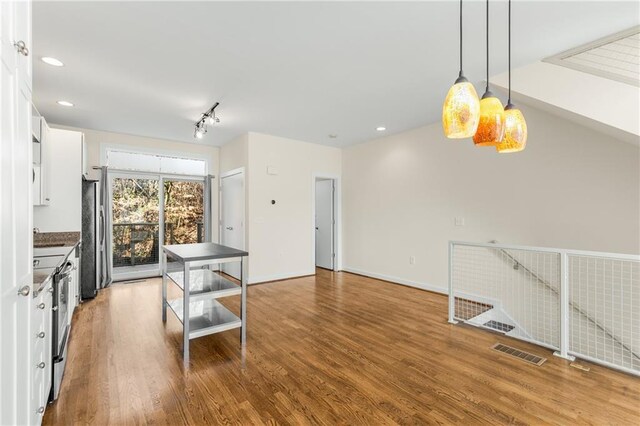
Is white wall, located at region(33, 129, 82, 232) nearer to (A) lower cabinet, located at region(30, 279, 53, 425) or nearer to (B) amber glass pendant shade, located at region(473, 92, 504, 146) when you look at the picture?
(A) lower cabinet, located at region(30, 279, 53, 425)

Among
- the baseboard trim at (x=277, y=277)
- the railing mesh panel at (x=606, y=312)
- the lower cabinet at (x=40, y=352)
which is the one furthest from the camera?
the baseboard trim at (x=277, y=277)

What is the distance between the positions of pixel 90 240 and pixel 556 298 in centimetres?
643

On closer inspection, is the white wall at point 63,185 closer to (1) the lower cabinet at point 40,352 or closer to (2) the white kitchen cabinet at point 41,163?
(2) the white kitchen cabinet at point 41,163

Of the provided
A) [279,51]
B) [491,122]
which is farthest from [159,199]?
[491,122]

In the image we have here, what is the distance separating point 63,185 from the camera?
4.07 meters

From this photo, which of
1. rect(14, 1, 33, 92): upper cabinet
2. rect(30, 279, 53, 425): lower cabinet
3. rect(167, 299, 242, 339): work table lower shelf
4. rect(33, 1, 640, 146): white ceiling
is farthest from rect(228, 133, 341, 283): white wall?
rect(14, 1, 33, 92): upper cabinet

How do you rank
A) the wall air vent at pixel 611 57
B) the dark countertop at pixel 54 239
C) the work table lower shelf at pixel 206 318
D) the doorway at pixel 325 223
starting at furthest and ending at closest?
the doorway at pixel 325 223 → the dark countertop at pixel 54 239 → the work table lower shelf at pixel 206 318 → the wall air vent at pixel 611 57

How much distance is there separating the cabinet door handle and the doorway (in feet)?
17.7

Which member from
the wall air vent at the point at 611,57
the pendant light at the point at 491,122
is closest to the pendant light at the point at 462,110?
the pendant light at the point at 491,122

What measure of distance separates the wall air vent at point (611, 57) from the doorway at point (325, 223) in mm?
4489

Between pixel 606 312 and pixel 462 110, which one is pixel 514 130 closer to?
pixel 462 110

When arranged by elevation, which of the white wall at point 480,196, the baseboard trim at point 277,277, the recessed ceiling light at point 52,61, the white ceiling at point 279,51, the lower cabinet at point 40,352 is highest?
the white ceiling at point 279,51

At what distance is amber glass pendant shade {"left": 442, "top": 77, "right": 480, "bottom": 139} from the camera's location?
1576mm

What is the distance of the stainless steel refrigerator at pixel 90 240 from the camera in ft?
14.5
